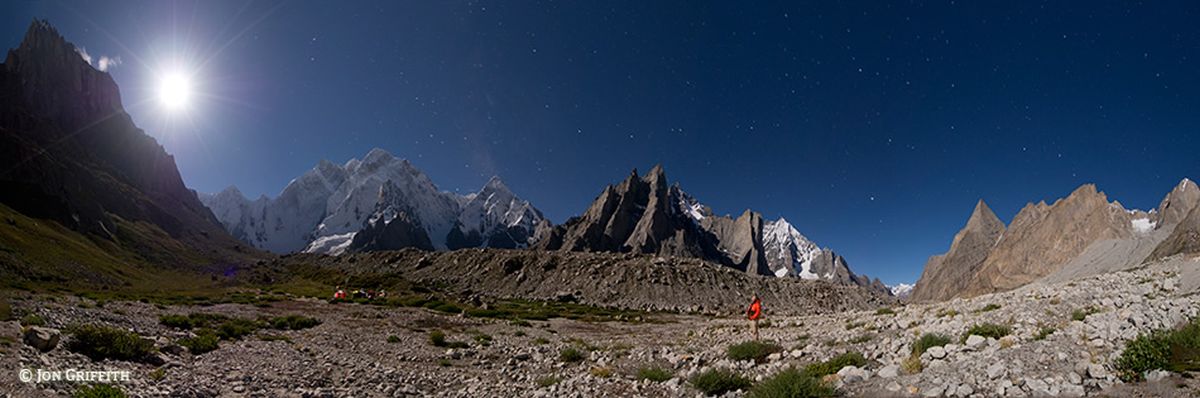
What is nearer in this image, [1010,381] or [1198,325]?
[1010,381]

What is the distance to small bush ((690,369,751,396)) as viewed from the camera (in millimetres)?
11789

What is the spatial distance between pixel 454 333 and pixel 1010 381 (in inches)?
1163

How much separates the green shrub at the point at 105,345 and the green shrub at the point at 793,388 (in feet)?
60.0

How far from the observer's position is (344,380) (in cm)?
1495

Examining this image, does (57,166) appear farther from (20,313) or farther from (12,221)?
(20,313)

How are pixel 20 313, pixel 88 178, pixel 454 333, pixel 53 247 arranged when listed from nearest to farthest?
pixel 20 313 < pixel 454 333 < pixel 53 247 < pixel 88 178

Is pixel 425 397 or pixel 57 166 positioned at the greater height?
pixel 57 166

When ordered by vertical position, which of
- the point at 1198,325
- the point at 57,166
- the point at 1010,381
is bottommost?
the point at 1010,381

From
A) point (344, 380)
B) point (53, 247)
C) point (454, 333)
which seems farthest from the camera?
point (53, 247)

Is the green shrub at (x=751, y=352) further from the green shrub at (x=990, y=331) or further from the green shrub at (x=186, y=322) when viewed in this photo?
the green shrub at (x=186, y=322)

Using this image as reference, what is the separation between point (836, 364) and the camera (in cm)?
1198

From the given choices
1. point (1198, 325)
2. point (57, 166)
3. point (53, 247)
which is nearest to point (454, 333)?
point (1198, 325)

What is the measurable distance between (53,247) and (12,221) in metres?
16.4

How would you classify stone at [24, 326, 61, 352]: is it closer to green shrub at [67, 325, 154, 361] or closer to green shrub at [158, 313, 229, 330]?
green shrub at [67, 325, 154, 361]
